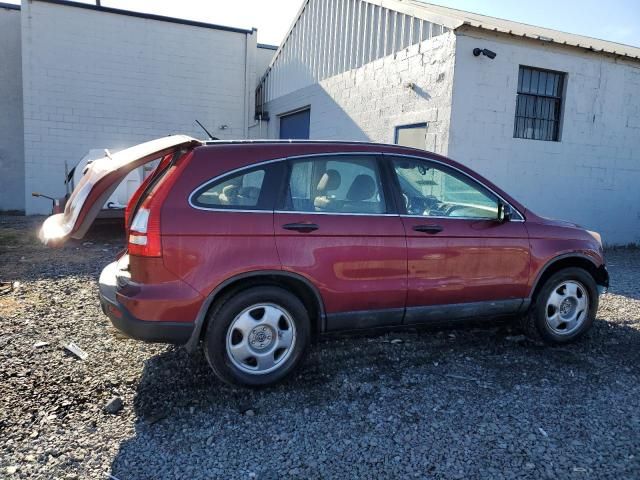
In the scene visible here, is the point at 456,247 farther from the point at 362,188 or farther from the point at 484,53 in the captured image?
the point at 484,53

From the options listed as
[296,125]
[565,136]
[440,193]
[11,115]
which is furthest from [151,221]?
[11,115]

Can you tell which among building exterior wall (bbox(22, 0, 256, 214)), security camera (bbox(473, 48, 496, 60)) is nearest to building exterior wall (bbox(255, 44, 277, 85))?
building exterior wall (bbox(22, 0, 256, 214))

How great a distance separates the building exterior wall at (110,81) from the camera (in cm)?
1370

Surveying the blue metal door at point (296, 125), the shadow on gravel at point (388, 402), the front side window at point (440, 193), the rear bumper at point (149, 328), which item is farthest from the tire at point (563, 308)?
the blue metal door at point (296, 125)

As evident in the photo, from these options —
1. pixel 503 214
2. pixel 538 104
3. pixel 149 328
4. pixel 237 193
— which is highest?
pixel 538 104

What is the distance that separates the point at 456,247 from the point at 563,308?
1415 millimetres

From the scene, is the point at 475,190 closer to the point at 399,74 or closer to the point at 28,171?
the point at 399,74

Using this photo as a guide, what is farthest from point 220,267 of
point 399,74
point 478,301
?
point 399,74

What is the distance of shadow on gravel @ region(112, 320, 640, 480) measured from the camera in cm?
295

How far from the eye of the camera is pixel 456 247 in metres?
4.09

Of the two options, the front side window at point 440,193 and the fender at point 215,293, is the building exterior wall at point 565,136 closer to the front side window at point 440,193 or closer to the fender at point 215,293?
the front side window at point 440,193

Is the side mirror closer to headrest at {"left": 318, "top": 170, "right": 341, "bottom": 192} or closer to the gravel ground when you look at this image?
the gravel ground

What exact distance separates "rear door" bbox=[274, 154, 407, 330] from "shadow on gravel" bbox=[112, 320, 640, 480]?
0.53 metres

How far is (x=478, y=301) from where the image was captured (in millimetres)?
4266
